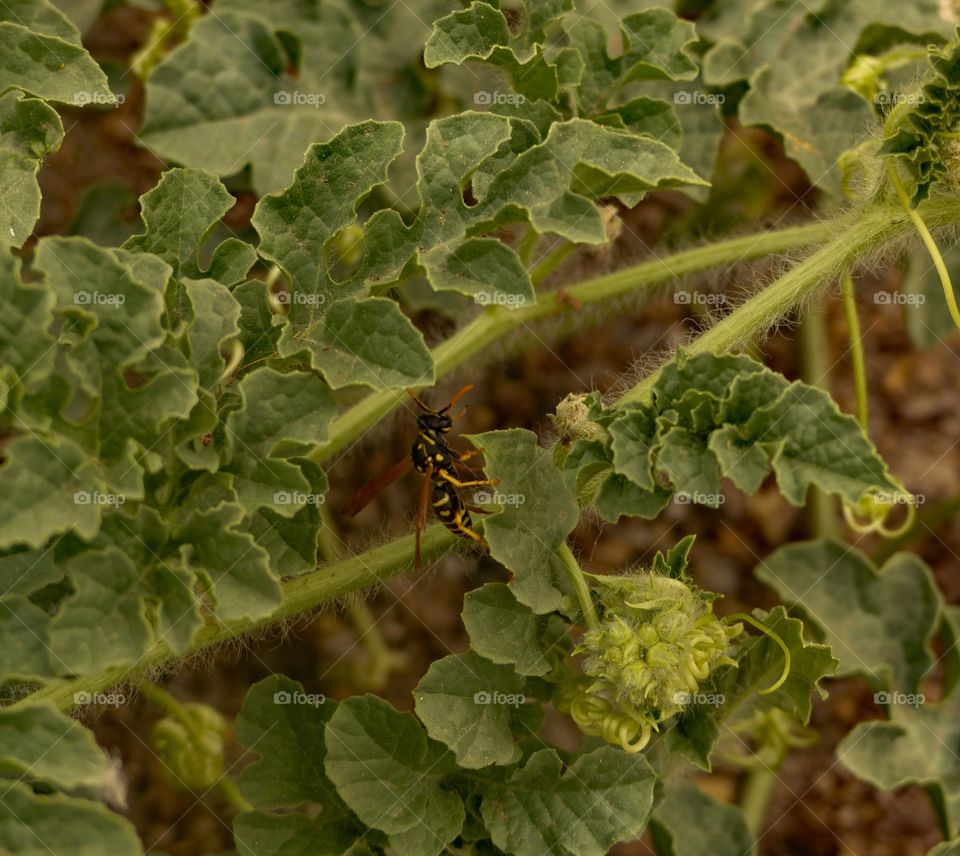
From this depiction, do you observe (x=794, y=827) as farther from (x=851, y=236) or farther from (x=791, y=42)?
(x=791, y=42)

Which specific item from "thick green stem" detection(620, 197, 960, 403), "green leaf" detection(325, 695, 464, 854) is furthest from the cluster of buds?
"thick green stem" detection(620, 197, 960, 403)

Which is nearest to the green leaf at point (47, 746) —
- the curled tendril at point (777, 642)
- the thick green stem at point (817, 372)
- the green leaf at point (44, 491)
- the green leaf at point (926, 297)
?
the green leaf at point (44, 491)

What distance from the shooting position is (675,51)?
368 cm

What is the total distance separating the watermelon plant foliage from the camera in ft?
8.36

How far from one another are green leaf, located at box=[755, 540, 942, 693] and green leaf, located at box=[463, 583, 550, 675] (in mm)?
1477

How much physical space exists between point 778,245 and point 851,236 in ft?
1.40

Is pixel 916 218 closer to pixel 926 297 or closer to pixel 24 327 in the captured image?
pixel 926 297

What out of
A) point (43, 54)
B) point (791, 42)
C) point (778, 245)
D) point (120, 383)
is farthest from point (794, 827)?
point (43, 54)

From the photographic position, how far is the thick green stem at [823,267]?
3.27 metres

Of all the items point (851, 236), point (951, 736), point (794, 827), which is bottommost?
point (794, 827)

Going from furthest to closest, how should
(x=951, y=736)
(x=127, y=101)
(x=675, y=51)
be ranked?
1. (x=127, y=101)
2. (x=951, y=736)
3. (x=675, y=51)

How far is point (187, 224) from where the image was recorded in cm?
303

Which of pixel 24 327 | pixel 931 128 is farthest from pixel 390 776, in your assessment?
pixel 931 128

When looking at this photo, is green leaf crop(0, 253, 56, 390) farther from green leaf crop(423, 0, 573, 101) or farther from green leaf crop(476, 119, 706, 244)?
green leaf crop(423, 0, 573, 101)
